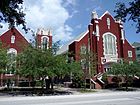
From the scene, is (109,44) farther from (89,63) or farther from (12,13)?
(12,13)

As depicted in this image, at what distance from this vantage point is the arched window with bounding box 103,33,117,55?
5369cm

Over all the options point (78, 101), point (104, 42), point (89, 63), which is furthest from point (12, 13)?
point (104, 42)

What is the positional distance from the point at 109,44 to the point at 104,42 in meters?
1.32

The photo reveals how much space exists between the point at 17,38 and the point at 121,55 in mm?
20961

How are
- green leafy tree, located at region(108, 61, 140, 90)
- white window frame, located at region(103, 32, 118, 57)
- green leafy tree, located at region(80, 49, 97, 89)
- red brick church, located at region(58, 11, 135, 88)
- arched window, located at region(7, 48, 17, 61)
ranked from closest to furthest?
arched window, located at region(7, 48, 17, 61)
green leafy tree, located at region(108, 61, 140, 90)
green leafy tree, located at region(80, 49, 97, 89)
red brick church, located at region(58, 11, 135, 88)
white window frame, located at region(103, 32, 118, 57)

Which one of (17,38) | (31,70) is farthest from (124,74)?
(17,38)

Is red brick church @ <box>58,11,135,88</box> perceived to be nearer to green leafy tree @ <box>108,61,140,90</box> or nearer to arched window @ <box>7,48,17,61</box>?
green leafy tree @ <box>108,61,140,90</box>

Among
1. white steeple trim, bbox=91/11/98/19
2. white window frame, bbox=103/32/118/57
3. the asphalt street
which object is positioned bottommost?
the asphalt street

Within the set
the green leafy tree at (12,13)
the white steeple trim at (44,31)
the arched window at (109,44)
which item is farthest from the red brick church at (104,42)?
the green leafy tree at (12,13)

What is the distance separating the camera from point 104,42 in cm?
5359

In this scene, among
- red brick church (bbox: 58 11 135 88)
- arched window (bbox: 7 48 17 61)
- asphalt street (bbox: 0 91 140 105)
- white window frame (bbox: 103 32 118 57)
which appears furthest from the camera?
white window frame (bbox: 103 32 118 57)

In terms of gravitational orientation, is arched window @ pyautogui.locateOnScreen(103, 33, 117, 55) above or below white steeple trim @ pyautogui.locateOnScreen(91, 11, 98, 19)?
below

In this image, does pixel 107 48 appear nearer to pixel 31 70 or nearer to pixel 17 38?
pixel 17 38

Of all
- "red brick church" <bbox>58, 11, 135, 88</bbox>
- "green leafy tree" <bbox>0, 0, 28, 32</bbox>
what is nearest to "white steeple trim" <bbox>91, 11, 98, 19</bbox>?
"red brick church" <bbox>58, 11, 135, 88</bbox>
